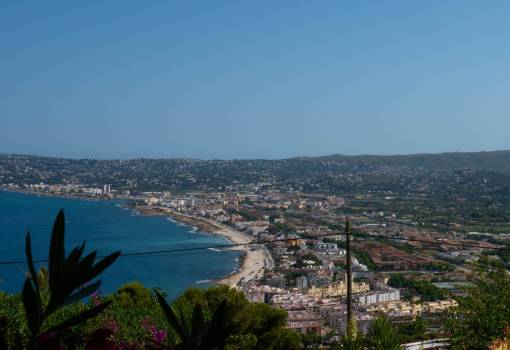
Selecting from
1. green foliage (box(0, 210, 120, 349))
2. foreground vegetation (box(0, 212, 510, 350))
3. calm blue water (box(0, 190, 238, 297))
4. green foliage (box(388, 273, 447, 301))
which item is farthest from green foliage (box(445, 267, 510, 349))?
green foliage (box(388, 273, 447, 301))

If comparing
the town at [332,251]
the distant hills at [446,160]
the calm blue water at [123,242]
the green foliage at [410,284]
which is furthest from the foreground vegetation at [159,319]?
the distant hills at [446,160]

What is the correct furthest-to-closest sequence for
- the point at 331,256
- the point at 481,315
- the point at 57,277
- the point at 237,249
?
the point at 237,249
the point at 331,256
the point at 481,315
the point at 57,277

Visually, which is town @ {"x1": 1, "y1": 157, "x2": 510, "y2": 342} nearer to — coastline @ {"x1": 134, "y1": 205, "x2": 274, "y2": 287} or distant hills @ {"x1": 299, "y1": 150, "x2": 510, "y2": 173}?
coastline @ {"x1": 134, "y1": 205, "x2": 274, "y2": 287}

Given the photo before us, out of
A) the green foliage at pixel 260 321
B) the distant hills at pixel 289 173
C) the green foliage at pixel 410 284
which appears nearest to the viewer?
the green foliage at pixel 260 321

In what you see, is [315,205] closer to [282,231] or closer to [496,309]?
[282,231]

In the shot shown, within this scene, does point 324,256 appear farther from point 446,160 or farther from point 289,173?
point 446,160

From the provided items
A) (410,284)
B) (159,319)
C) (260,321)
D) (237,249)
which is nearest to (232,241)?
(237,249)

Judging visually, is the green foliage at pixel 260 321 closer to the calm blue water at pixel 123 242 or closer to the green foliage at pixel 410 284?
the calm blue water at pixel 123 242

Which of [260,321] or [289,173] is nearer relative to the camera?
[260,321]
